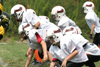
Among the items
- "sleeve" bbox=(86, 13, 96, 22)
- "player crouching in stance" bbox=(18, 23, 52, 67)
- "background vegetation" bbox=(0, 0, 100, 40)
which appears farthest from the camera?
"background vegetation" bbox=(0, 0, 100, 40)

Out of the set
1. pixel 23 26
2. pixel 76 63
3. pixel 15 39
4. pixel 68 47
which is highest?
pixel 23 26

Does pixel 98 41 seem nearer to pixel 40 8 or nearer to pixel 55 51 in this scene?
pixel 55 51

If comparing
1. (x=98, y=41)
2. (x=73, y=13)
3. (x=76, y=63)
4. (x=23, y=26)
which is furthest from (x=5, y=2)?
(x=76, y=63)

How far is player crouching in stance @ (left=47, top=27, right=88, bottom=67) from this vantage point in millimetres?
3021

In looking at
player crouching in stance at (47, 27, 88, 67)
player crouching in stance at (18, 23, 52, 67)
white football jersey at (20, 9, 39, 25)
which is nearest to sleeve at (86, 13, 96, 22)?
white football jersey at (20, 9, 39, 25)

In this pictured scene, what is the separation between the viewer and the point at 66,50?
3.10 metres

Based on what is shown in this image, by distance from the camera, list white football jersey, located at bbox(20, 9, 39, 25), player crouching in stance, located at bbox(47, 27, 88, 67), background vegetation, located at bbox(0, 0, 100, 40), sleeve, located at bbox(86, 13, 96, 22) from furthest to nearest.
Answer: background vegetation, located at bbox(0, 0, 100, 40), sleeve, located at bbox(86, 13, 96, 22), white football jersey, located at bbox(20, 9, 39, 25), player crouching in stance, located at bbox(47, 27, 88, 67)

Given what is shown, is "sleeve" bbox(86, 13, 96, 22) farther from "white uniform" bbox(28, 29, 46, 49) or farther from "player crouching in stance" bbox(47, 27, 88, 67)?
"player crouching in stance" bbox(47, 27, 88, 67)

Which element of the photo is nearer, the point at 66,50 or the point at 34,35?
the point at 66,50

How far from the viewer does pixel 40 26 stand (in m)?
4.36

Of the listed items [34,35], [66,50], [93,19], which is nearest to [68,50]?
[66,50]

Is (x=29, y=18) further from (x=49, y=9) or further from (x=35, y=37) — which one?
(x=49, y=9)

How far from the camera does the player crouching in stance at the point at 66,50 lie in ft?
9.91

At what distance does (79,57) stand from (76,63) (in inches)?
5.0
